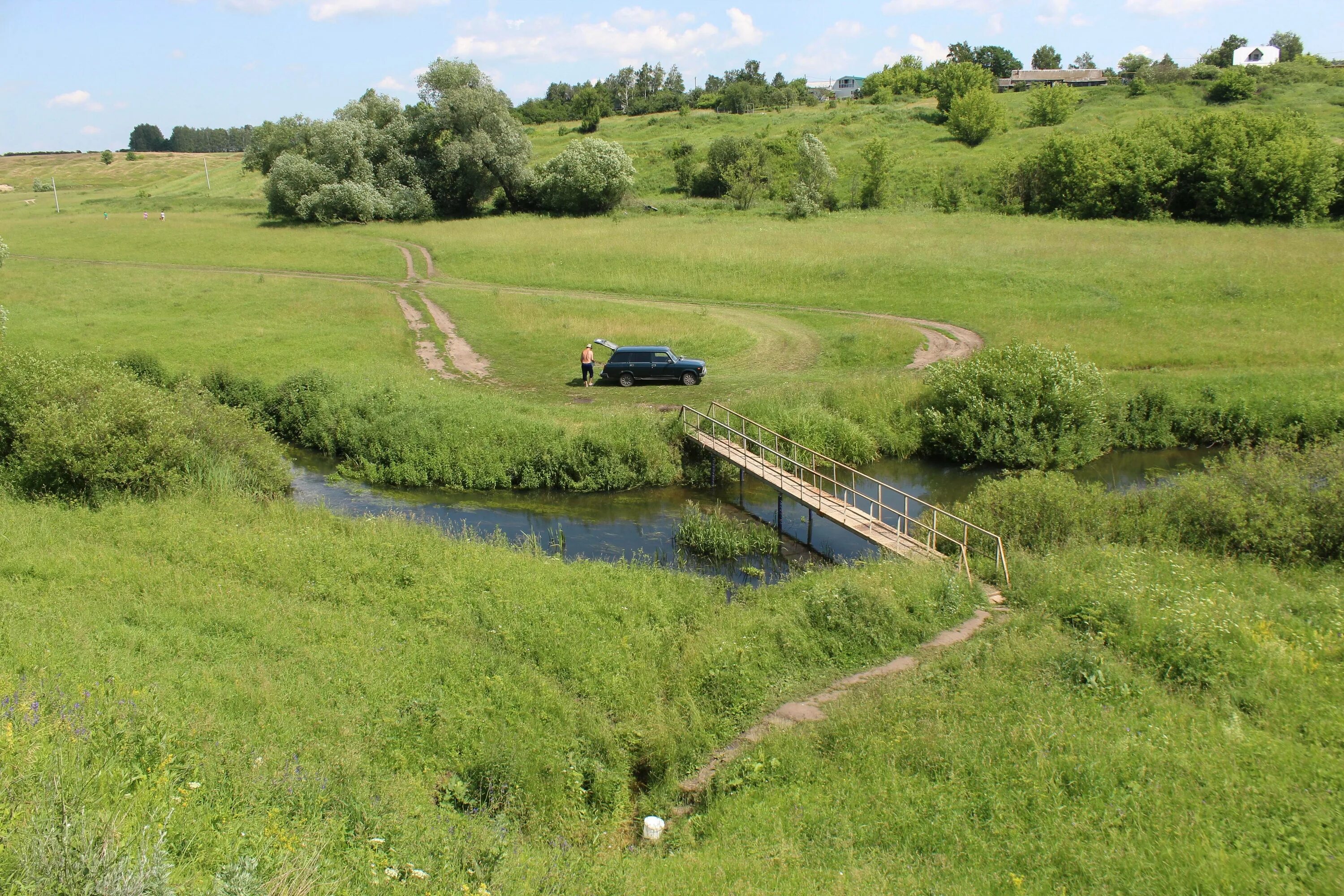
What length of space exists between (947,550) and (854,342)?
60.3 feet

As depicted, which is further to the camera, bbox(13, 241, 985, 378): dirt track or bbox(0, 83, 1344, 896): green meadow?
bbox(13, 241, 985, 378): dirt track

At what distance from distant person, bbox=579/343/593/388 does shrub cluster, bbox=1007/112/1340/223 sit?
4881 centimetres

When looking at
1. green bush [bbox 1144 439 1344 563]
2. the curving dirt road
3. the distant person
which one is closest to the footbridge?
the curving dirt road

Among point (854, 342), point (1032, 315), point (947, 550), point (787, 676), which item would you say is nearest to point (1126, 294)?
point (1032, 315)

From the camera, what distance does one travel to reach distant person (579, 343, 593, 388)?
3366 cm

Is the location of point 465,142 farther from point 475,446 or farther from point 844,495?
point 844,495

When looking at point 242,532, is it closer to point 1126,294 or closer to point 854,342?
point 854,342

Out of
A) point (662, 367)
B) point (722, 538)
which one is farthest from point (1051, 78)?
point (722, 538)

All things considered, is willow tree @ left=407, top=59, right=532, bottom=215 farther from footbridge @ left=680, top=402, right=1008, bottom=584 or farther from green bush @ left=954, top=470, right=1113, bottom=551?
green bush @ left=954, top=470, right=1113, bottom=551

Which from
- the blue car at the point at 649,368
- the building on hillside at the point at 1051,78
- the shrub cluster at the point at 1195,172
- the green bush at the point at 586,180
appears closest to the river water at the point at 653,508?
the blue car at the point at 649,368

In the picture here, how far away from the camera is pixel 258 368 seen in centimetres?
3478

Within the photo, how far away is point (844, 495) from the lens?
2472 cm

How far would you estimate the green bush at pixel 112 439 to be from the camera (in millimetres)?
21297

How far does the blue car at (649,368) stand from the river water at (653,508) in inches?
279
